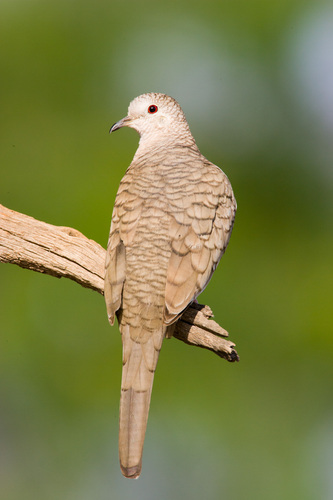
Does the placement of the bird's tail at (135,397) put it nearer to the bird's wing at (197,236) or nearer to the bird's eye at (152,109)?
the bird's wing at (197,236)

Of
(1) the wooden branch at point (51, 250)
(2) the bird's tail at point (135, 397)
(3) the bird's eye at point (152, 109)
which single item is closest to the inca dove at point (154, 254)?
(2) the bird's tail at point (135, 397)

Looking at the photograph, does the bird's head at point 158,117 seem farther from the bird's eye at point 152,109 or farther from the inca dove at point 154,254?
the inca dove at point 154,254

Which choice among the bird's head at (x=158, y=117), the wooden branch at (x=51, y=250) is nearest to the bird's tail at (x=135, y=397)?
the wooden branch at (x=51, y=250)

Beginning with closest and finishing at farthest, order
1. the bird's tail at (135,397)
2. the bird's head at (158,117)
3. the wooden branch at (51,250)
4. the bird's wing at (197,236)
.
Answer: the bird's tail at (135,397)
the bird's wing at (197,236)
the wooden branch at (51,250)
the bird's head at (158,117)

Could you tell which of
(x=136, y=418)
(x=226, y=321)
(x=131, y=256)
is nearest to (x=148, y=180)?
(x=131, y=256)

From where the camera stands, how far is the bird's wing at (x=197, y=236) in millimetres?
3973

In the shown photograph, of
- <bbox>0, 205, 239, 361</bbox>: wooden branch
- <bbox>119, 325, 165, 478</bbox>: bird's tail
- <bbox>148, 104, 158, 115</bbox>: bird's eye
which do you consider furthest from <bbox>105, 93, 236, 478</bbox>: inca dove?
<bbox>148, 104, 158, 115</bbox>: bird's eye

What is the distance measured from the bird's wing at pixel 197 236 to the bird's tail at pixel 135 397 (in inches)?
8.2

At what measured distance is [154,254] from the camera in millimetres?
4090

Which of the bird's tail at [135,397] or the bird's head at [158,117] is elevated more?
the bird's head at [158,117]

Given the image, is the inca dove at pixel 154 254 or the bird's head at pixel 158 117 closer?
the inca dove at pixel 154 254

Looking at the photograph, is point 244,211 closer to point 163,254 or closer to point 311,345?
point 311,345

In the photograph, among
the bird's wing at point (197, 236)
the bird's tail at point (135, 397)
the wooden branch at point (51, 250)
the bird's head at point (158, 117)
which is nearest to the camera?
the bird's tail at point (135, 397)

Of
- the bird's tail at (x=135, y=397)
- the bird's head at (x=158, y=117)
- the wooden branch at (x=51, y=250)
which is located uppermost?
the bird's head at (x=158, y=117)
